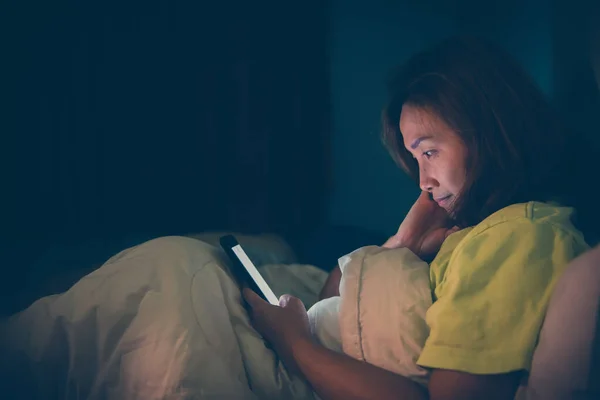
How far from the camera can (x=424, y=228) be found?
92 centimetres

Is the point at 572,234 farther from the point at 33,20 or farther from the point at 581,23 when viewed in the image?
the point at 33,20

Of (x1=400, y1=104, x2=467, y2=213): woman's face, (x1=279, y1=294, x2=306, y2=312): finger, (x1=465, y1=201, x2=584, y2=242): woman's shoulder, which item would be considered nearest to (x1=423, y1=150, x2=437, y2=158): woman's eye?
(x1=400, y1=104, x2=467, y2=213): woman's face

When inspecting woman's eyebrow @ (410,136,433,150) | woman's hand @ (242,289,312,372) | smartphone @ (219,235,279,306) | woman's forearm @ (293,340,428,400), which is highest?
woman's eyebrow @ (410,136,433,150)

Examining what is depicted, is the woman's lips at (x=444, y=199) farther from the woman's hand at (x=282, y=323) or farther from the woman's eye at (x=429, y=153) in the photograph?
the woman's hand at (x=282, y=323)

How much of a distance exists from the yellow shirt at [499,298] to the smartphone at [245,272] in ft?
0.93

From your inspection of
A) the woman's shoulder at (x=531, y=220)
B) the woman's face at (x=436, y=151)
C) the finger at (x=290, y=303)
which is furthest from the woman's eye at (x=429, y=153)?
the finger at (x=290, y=303)

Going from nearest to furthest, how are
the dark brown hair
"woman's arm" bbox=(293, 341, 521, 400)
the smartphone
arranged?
"woman's arm" bbox=(293, 341, 521, 400), the dark brown hair, the smartphone

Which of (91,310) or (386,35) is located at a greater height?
(386,35)

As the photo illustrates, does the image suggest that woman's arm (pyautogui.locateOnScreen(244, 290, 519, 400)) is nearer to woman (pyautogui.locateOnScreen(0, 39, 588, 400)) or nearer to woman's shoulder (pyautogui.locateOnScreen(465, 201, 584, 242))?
woman (pyautogui.locateOnScreen(0, 39, 588, 400))

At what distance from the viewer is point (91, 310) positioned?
710 millimetres

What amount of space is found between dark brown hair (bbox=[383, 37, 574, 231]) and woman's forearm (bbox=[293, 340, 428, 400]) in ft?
0.82

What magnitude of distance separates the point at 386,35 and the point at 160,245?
1.59 ft

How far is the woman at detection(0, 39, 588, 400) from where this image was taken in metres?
0.58

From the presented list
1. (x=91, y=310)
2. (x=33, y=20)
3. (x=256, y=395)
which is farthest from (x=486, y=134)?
(x=33, y=20)
